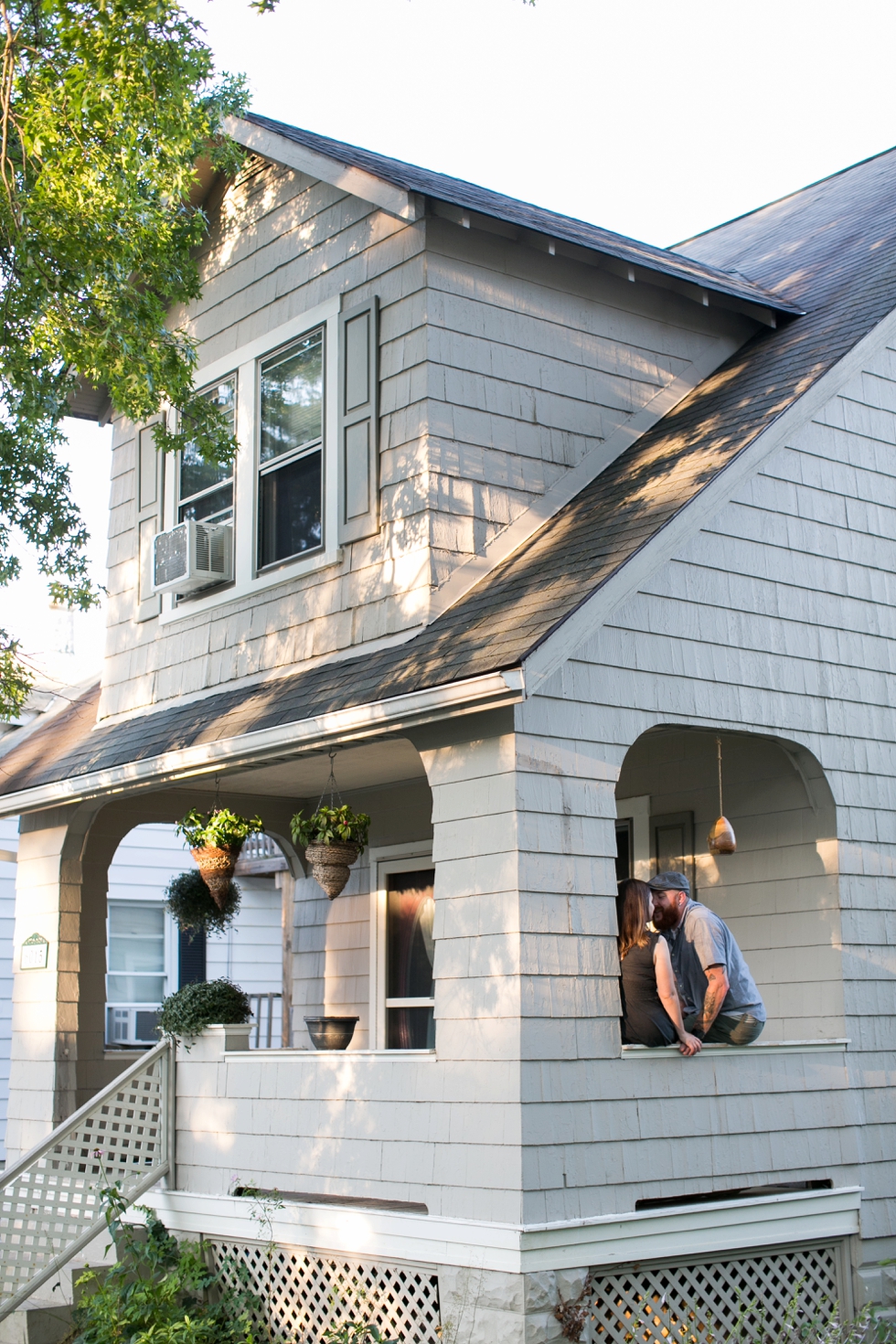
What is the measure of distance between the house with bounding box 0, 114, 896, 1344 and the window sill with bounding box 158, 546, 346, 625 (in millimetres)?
35

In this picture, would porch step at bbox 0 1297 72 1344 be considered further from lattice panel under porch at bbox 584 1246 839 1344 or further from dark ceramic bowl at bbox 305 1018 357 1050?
lattice panel under porch at bbox 584 1246 839 1344

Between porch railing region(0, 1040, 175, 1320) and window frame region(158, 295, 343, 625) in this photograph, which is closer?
porch railing region(0, 1040, 175, 1320)

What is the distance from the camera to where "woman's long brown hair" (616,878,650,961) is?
727 cm

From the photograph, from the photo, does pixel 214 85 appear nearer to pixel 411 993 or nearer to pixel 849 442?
pixel 849 442

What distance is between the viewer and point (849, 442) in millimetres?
8383

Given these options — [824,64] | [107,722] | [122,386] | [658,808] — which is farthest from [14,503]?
[824,64]

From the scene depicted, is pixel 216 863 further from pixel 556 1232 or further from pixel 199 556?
pixel 556 1232

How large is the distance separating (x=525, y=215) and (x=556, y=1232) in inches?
237

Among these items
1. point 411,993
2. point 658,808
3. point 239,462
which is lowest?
point 411,993

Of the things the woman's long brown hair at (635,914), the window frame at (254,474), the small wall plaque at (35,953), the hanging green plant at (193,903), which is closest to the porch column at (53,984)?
the small wall plaque at (35,953)

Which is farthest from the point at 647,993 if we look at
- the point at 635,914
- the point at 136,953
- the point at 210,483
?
the point at 136,953

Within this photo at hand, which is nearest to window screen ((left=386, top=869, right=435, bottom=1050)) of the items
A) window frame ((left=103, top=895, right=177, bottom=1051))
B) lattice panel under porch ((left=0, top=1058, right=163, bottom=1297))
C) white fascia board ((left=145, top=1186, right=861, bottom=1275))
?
lattice panel under porch ((left=0, top=1058, right=163, bottom=1297))

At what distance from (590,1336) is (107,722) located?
19.6ft

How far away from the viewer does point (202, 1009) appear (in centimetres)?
826
